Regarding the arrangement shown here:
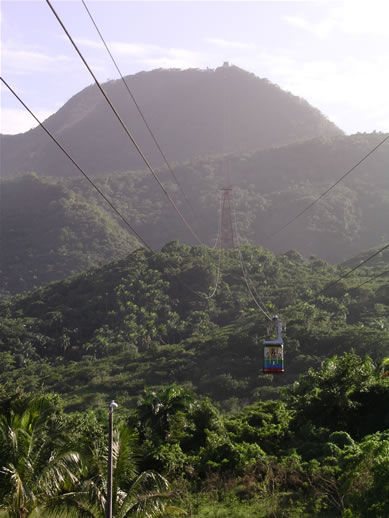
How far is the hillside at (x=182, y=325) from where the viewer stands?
169ft

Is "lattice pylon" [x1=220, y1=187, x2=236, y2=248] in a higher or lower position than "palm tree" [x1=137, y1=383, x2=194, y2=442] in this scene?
higher

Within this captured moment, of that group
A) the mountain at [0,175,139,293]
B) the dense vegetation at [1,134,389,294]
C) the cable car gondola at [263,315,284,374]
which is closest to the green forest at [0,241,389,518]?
the cable car gondola at [263,315,284,374]

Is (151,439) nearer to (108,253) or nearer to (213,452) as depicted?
(213,452)

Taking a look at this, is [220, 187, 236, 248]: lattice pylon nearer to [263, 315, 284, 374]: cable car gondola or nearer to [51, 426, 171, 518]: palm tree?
[263, 315, 284, 374]: cable car gondola

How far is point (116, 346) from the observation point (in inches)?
2564

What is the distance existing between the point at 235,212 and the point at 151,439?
418 ft

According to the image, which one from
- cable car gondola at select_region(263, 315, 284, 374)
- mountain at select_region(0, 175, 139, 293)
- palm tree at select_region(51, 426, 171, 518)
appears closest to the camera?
palm tree at select_region(51, 426, 171, 518)

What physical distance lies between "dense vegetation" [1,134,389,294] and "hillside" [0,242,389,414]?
123 ft

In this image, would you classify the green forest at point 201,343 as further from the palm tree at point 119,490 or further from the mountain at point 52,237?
the mountain at point 52,237

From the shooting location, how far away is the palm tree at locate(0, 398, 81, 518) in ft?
38.8

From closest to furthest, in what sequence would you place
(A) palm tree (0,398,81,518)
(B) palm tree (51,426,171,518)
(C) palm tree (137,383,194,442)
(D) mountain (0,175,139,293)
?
(A) palm tree (0,398,81,518), (B) palm tree (51,426,171,518), (C) palm tree (137,383,194,442), (D) mountain (0,175,139,293)

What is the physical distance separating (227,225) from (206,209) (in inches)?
642

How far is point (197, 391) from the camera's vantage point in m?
49.3

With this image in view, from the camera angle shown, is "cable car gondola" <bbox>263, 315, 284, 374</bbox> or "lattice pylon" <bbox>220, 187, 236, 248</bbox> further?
"lattice pylon" <bbox>220, 187, 236, 248</bbox>
